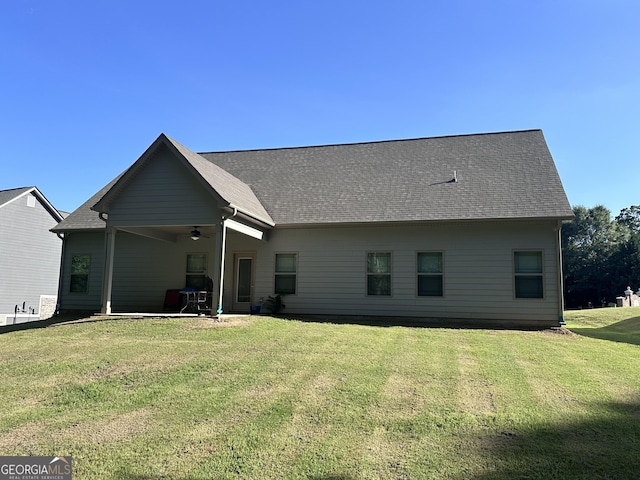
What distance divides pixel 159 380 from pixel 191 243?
912cm

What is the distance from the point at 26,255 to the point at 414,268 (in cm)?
2153

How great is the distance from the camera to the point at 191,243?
15875 mm

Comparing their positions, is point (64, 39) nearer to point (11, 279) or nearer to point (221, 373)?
point (221, 373)

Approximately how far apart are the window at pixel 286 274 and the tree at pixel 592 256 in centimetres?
4185

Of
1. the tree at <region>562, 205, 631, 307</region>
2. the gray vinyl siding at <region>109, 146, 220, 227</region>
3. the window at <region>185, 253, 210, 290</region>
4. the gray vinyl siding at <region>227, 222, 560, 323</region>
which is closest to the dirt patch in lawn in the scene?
the gray vinyl siding at <region>109, 146, 220, 227</region>

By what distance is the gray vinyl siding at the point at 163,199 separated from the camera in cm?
1246

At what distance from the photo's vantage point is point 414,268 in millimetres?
14008

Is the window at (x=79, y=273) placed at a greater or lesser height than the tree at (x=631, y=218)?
lesser

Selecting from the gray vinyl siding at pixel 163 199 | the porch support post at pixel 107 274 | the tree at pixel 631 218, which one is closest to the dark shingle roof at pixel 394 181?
the gray vinyl siding at pixel 163 199

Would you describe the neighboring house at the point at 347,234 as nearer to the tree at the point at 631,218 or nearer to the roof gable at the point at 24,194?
the roof gable at the point at 24,194

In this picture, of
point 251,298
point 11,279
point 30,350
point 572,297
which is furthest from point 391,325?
point 572,297

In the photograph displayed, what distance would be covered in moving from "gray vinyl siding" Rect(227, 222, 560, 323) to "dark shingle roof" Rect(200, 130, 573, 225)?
0.50 metres

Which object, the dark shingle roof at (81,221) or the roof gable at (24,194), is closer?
the dark shingle roof at (81,221)

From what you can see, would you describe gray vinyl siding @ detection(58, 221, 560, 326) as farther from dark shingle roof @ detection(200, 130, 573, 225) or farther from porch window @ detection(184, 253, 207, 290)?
dark shingle roof @ detection(200, 130, 573, 225)
